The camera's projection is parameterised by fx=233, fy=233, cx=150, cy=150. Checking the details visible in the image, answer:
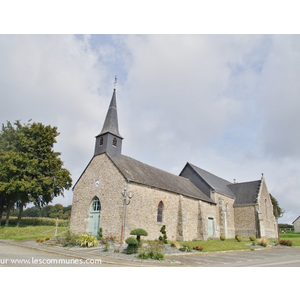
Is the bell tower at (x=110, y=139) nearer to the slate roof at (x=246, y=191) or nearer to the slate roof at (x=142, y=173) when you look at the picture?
the slate roof at (x=142, y=173)

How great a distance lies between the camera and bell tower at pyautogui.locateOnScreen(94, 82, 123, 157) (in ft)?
73.8

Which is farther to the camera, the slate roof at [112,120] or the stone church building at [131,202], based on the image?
the slate roof at [112,120]

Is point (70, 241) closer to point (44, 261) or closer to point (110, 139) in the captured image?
point (44, 261)

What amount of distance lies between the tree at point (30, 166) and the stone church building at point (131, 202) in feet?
25.4

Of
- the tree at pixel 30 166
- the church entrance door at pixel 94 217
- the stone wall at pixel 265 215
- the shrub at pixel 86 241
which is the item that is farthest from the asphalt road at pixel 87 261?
the stone wall at pixel 265 215

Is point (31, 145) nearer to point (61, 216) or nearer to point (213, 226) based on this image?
point (213, 226)

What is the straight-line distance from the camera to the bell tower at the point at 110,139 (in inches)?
886

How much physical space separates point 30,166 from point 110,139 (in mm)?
12536

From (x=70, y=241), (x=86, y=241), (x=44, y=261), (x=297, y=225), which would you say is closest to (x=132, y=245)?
(x=86, y=241)

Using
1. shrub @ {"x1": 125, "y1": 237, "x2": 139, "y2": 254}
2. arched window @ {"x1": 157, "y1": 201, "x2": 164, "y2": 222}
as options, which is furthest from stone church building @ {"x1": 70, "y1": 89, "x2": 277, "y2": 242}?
shrub @ {"x1": 125, "y1": 237, "x2": 139, "y2": 254}

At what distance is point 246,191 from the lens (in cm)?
3544

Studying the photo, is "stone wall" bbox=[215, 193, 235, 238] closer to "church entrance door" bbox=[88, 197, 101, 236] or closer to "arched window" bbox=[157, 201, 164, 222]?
"arched window" bbox=[157, 201, 164, 222]

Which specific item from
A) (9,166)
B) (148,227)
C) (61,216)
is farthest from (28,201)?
(61,216)

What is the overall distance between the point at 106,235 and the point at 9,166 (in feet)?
50.8
